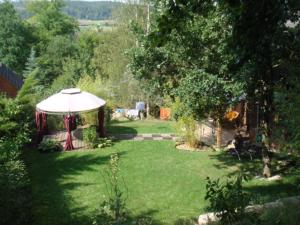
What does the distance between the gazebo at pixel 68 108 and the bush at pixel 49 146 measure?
0.35 metres

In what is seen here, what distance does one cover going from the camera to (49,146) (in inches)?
639

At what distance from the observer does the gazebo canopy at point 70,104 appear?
16.7 metres

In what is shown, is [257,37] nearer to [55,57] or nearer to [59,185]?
[59,185]

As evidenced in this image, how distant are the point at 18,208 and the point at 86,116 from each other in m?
12.9

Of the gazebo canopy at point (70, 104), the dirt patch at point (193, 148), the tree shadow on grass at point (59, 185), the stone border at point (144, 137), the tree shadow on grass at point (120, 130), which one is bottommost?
the tree shadow on grass at point (59, 185)

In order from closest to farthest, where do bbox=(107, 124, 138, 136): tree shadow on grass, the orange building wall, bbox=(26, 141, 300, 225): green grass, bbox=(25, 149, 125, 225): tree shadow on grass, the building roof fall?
bbox=(25, 149, 125, 225): tree shadow on grass
bbox=(26, 141, 300, 225): green grass
bbox=(107, 124, 138, 136): tree shadow on grass
the orange building wall
the building roof

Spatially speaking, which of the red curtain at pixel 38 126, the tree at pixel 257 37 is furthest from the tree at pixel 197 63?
the red curtain at pixel 38 126

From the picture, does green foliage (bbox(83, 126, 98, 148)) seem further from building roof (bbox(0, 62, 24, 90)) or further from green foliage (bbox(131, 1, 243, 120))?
building roof (bbox(0, 62, 24, 90))

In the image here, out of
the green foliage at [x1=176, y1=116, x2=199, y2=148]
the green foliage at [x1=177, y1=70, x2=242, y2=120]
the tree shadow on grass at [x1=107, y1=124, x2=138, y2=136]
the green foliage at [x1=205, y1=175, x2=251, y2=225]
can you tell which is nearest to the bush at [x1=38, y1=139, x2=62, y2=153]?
the tree shadow on grass at [x1=107, y1=124, x2=138, y2=136]

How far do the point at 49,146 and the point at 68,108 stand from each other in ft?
5.62

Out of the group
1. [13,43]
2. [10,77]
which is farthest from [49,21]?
[10,77]

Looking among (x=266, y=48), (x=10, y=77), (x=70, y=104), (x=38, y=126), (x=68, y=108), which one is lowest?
(x=38, y=126)

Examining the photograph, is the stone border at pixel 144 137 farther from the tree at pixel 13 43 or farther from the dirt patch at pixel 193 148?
the tree at pixel 13 43

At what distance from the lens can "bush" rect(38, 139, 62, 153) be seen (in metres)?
16.2
